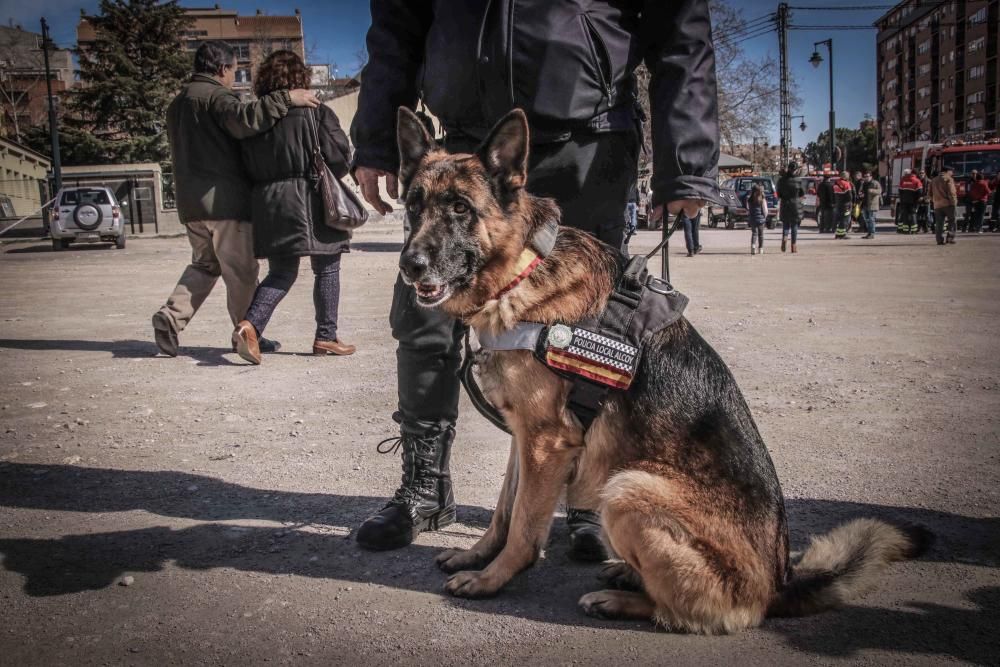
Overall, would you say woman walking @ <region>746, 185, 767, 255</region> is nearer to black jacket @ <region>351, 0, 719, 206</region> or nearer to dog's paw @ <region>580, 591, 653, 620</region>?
black jacket @ <region>351, 0, 719, 206</region>

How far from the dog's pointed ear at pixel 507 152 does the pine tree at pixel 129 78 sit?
152 feet

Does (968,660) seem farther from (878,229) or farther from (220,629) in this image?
(878,229)

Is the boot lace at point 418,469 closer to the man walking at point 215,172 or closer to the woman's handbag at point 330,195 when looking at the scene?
the woman's handbag at point 330,195

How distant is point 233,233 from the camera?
251 inches

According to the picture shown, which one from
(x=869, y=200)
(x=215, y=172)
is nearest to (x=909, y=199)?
(x=869, y=200)

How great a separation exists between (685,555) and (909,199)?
2613cm

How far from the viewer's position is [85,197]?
24859 mm

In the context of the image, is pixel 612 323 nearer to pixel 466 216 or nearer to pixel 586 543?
pixel 466 216

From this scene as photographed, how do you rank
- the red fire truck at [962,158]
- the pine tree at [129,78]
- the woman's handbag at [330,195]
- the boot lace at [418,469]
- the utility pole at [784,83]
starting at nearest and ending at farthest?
the boot lace at [418,469] < the woman's handbag at [330,195] < the red fire truck at [962,158] < the utility pole at [784,83] < the pine tree at [129,78]

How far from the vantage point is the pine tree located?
42.5 meters

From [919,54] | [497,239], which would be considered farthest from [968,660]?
[919,54]

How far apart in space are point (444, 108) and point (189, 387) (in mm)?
3604

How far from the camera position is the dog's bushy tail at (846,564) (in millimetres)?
2320

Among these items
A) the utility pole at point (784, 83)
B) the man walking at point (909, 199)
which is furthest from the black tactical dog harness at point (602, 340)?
the utility pole at point (784, 83)
